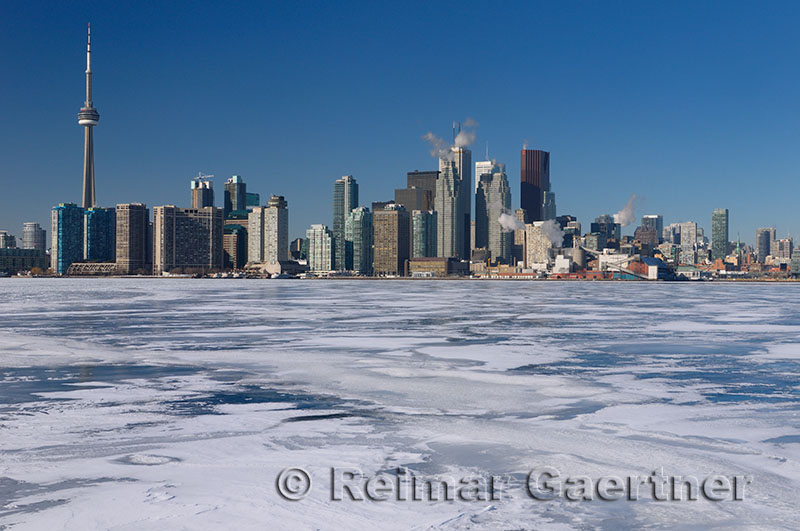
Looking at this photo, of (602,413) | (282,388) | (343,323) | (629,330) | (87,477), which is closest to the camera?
(87,477)

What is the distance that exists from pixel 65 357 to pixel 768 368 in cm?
1909

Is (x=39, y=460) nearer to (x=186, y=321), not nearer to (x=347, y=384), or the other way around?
(x=347, y=384)

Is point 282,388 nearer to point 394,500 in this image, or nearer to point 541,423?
point 541,423

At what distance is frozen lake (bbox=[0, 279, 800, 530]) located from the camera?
25.3ft

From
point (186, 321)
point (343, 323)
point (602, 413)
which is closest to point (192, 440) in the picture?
point (602, 413)

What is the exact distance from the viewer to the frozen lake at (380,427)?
770 centimetres

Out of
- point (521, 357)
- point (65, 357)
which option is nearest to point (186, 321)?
point (65, 357)

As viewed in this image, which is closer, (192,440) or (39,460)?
(39,460)

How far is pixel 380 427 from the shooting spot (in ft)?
38.0

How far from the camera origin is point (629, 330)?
99.7 feet

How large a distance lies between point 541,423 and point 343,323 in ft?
73.2

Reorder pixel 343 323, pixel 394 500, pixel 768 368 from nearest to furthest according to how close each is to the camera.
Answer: pixel 394 500, pixel 768 368, pixel 343 323

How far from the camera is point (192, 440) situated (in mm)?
10609

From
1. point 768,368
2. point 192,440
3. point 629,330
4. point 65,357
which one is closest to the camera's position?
point 192,440
